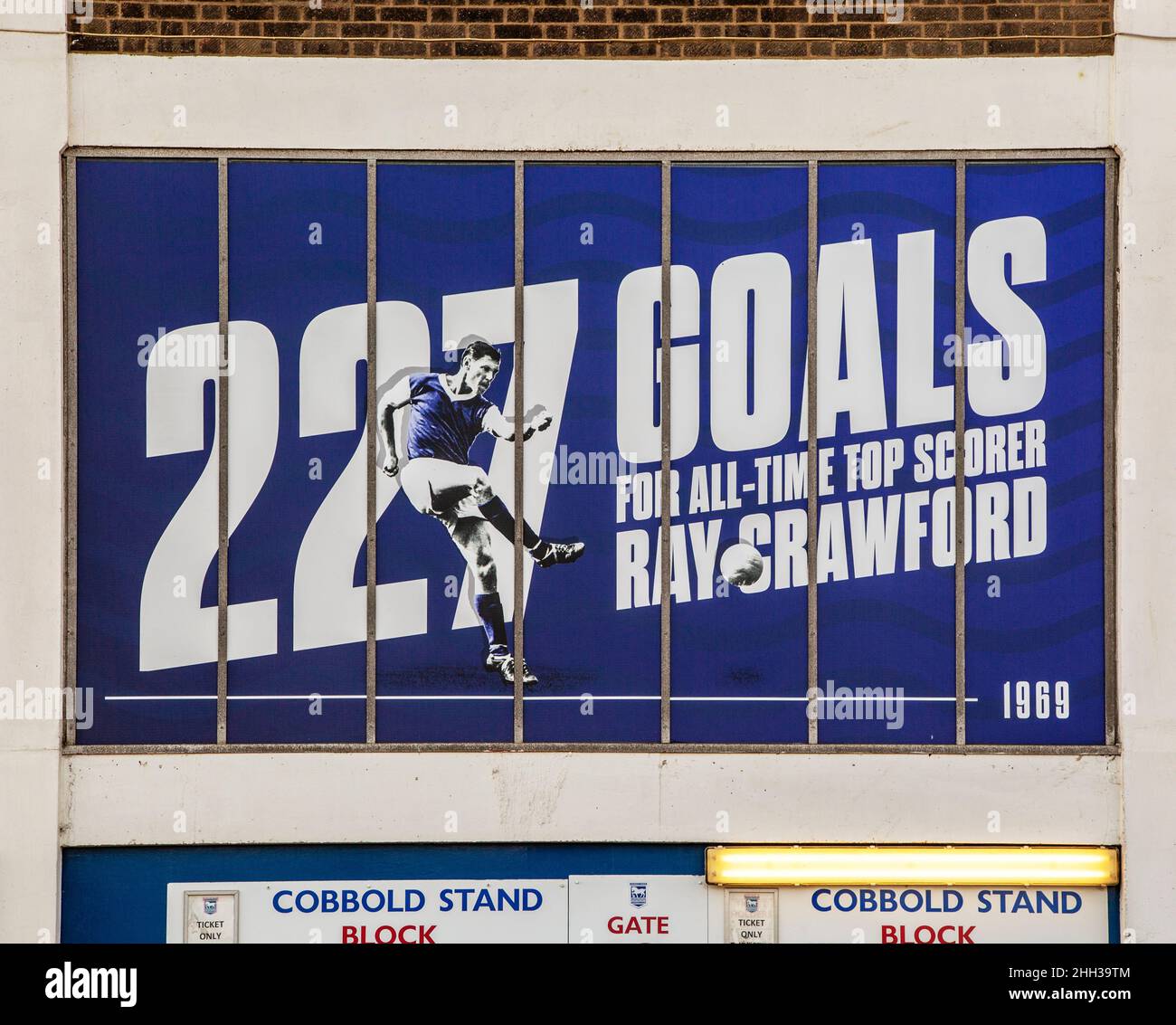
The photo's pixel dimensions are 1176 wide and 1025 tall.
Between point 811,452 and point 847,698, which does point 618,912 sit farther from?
point 811,452

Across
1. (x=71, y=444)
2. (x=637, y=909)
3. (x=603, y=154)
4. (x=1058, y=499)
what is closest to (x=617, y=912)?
(x=637, y=909)

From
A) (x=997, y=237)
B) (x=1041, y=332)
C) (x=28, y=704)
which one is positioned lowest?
(x=28, y=704)

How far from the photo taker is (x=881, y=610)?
26.1 feet

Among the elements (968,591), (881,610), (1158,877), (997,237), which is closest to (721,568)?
(881,610)

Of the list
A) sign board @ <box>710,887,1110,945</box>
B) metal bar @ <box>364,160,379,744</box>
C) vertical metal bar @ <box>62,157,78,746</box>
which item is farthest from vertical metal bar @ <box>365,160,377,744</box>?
sign board @ <box>710,887,1110,945</box>

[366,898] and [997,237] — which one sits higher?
[997,237]

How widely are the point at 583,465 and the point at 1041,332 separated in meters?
2.94

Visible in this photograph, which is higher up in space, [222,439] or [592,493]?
[222,439]

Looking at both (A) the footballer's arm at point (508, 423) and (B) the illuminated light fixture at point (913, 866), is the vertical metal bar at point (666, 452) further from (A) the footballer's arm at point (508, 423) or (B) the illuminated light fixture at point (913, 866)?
(B) the illuminated light fixture at point (913, 866)

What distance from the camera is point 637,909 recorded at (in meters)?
7.82

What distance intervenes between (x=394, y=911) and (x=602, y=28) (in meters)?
5.54

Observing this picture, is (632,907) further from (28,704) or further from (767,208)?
(767,208)

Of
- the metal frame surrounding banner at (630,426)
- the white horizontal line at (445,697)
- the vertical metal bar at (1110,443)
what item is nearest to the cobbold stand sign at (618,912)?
the metal frame surrounding banner at (630,426)

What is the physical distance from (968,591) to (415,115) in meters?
4.47
